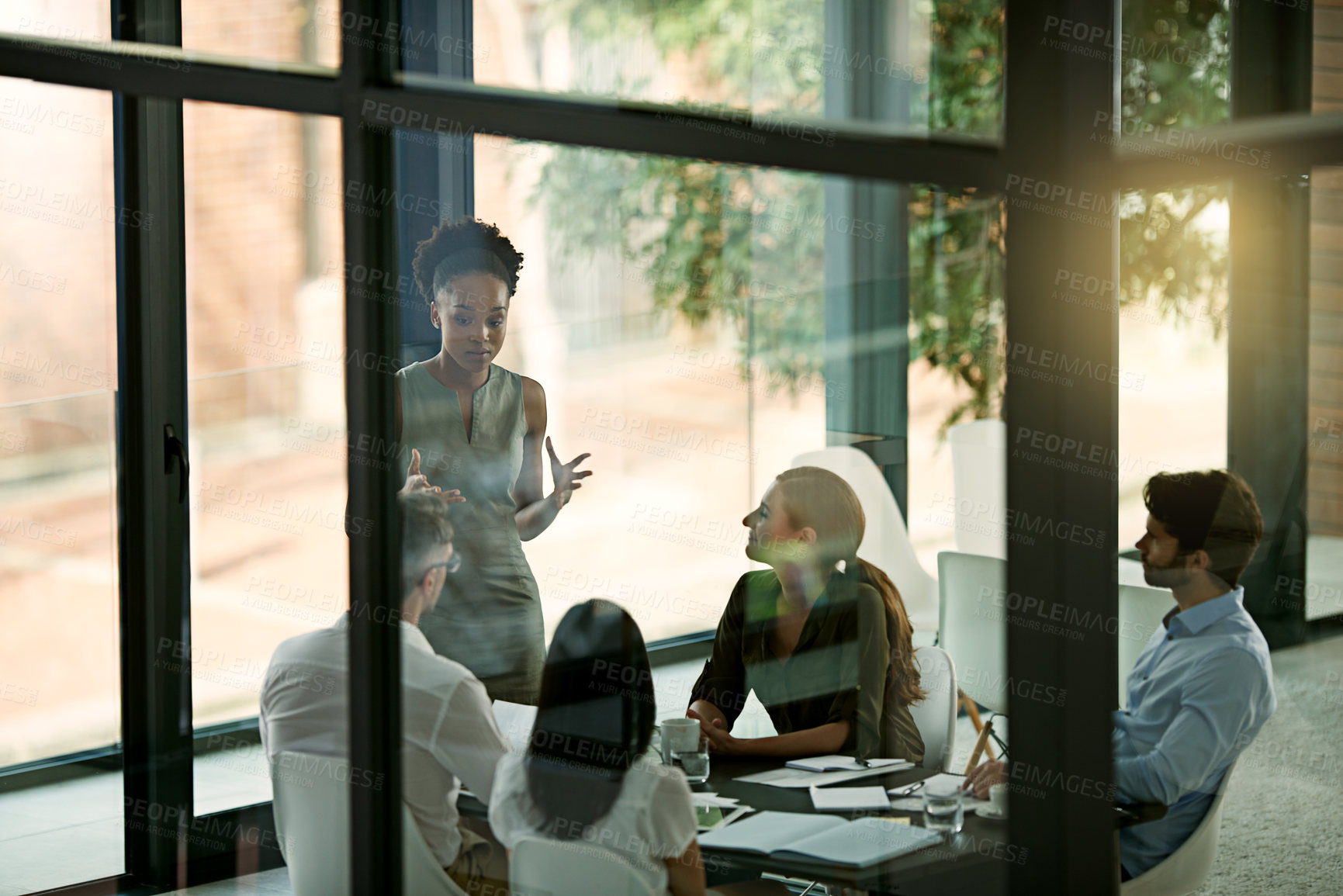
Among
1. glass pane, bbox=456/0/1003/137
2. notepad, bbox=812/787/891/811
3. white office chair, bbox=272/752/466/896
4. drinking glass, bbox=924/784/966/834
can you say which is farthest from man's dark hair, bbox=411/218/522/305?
drinking glass, bbox=924/784/966/834

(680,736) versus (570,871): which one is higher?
(680,736)

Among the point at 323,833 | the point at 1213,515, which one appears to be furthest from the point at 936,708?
the point at 323,833

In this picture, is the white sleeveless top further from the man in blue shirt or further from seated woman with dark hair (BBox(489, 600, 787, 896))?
the man in blue shirt

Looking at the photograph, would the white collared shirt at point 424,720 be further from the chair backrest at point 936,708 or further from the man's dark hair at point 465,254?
the chair backrest at point 936,708

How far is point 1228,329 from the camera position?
3.74 feet

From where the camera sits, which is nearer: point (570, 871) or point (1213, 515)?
point (1213, 515)

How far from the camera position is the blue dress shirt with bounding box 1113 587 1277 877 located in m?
1.17

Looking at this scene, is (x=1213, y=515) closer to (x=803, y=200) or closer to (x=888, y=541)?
(x=888, y=541)

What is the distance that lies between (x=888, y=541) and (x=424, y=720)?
0.88m

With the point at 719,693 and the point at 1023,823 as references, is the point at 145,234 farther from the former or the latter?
the point at 1023,823

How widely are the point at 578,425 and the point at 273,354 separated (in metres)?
1.18

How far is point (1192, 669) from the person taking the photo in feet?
3.93

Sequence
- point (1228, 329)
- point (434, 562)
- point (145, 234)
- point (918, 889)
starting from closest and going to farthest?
point (1228, 329)
point (918, 889)
point (434, 562)
point (145, 234)

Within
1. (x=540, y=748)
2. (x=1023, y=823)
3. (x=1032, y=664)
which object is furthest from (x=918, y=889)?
(x=540, y=748)
